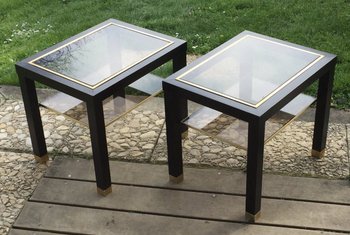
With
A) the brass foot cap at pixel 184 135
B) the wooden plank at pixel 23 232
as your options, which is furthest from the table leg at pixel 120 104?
the wooden plank at pixel 23 232

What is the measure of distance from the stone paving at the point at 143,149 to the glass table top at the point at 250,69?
56 centimetres

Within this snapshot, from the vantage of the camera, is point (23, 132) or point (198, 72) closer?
point (198, 72)

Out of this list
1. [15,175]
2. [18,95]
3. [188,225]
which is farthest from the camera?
[18,95]

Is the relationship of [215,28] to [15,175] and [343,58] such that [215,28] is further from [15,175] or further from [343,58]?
[15,175]

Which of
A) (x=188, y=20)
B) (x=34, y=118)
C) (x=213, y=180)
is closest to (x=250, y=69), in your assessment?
(x=213, y=180)

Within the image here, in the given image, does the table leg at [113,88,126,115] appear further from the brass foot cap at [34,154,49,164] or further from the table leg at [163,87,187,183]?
the brass foot cap at [34,154,49,164]

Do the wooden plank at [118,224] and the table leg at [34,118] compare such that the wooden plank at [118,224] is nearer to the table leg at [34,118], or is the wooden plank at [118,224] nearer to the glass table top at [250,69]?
the table leg at [34,118]

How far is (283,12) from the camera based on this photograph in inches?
186

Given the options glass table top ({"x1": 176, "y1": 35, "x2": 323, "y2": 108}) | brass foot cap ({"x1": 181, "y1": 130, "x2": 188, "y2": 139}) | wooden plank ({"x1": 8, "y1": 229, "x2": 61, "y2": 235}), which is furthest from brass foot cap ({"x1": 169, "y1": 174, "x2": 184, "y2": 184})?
wooden plank ({"x1": 8, "y1": 229, "x2": 61, "y2": 235})

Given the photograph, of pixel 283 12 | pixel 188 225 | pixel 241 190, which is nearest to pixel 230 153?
pixel 241 190

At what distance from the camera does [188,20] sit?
4.73 meters

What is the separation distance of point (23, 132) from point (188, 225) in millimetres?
1250

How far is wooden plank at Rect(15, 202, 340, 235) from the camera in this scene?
2.81 meters

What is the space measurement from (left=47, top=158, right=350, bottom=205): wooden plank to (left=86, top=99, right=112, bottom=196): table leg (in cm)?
13
